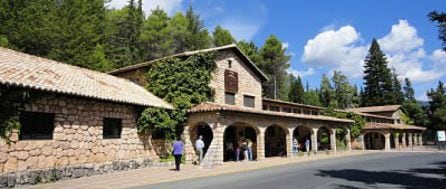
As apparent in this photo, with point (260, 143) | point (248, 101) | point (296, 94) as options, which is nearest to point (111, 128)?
point (260, 143)

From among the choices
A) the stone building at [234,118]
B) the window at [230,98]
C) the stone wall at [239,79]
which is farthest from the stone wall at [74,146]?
the window at [230,98]

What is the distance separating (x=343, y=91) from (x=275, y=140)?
48066mm

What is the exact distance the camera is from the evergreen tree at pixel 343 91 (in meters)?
74.6

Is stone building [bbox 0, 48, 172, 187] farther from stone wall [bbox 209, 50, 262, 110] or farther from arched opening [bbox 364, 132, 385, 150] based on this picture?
arched opening [bbox 364, 132, 385, 150]

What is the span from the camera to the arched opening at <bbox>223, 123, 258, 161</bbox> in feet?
81.3

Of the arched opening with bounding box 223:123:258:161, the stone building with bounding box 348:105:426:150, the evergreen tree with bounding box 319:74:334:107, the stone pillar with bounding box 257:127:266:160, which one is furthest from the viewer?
the evergreen tree with bounding box 319:74:334:107

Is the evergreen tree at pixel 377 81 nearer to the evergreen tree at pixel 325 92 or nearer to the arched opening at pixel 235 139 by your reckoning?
the evergreen tree at pixel 325 92

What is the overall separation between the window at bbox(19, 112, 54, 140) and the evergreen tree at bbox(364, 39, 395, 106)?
62.0 m

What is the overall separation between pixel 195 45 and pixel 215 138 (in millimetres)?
24543

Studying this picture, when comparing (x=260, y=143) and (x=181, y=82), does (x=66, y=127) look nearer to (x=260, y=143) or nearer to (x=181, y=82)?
(x=181, y=82)

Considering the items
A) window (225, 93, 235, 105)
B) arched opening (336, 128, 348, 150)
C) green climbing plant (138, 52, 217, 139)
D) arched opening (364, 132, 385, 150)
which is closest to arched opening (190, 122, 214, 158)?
green climbing plant (138, 52, 217, 139)

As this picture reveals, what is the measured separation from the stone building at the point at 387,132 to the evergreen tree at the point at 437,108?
11.5ft

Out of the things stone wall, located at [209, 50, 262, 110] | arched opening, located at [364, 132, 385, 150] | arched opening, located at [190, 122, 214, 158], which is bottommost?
arched opening, located at [364, 132, 385, 150]

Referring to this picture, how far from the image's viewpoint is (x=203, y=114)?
20516 millimetres
